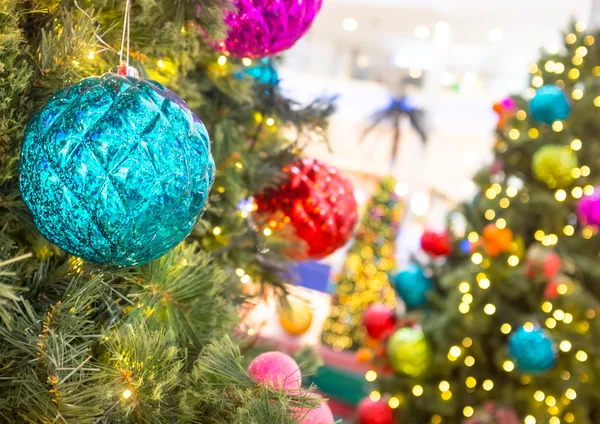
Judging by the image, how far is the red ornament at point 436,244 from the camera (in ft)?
8.77

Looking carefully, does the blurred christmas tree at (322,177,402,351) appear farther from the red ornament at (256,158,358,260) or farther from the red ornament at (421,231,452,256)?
the red ornament at (256,158,358,260)

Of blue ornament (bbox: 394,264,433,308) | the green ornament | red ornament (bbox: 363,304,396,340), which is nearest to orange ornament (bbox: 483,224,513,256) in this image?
blue ornament (bbox: 394,264,433,308)

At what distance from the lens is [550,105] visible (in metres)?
2.36

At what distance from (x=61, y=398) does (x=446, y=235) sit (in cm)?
243

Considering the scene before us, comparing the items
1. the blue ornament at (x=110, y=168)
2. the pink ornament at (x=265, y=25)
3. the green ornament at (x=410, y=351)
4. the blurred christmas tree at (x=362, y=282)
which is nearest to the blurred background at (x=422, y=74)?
the blurred christmas tree at (x=362, y=282)

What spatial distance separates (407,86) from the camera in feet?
26.7

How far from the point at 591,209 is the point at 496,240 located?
0.39 metres

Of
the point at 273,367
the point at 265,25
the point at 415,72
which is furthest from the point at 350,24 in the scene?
the point at 273,367

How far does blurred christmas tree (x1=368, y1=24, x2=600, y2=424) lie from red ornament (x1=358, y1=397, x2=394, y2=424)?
0.05 metres

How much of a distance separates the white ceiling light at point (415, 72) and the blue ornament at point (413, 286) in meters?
5.90

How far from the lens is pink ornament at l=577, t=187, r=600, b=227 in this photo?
219cm

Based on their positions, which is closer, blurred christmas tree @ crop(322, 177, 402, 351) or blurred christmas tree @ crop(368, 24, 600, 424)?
blurred christmas tree @ crop(368, 24, 600, 424)

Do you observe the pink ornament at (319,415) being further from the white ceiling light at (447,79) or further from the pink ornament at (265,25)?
the white ceiling light at (447,79)

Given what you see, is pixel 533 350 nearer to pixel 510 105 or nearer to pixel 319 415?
pixel 510 105
